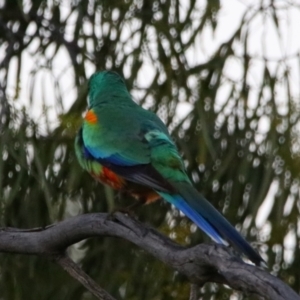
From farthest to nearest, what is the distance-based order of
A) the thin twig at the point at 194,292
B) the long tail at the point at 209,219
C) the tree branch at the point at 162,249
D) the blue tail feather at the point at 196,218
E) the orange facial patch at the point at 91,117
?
the orange facial patch at the point at 91,117, the blue tail feather at the point at 196,218, the long tail at the point at 209,219, the thin twig at the point at 194,292, the tree branch at the point at 162,249

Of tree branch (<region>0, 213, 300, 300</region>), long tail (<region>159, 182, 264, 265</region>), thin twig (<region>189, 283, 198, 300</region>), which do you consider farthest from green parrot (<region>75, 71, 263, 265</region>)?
thin twig (<region>189, 283, 198, 300</region>)

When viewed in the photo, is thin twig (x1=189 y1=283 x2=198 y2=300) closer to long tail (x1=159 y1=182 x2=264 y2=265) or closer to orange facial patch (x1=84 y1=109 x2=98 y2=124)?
long tail (x1=159 y1=182 x2=264 y2=265)

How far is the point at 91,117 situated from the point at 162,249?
3.25ft

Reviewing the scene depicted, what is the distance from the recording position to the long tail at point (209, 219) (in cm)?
259

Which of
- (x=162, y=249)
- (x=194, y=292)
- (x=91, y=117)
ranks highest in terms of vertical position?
(x=91, y=117)

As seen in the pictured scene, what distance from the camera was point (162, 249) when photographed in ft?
8.62

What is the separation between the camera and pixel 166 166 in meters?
3.15

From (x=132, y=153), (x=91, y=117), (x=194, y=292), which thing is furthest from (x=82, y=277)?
(x=91, y=117)

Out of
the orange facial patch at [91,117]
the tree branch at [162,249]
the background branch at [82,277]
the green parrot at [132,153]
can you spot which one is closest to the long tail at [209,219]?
the green parrot at [132,153]

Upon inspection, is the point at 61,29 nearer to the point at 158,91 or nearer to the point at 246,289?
the point at 158,91

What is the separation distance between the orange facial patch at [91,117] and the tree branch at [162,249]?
63 centimetres

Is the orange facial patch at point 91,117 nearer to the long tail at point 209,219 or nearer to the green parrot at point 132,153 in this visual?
the green parrot at point 132,153

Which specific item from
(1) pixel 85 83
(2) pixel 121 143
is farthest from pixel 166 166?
(1) pixel 85 83

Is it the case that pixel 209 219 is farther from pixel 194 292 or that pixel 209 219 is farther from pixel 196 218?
pixel 194 292
